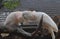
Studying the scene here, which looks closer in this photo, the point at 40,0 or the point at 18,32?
the point at 18,32

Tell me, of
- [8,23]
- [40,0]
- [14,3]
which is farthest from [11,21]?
[40,0]

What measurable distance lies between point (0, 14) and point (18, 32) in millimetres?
2336

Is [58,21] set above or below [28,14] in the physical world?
below

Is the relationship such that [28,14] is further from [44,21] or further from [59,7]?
[59,7]

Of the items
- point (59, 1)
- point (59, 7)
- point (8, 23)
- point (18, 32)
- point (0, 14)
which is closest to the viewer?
point (18, 32)

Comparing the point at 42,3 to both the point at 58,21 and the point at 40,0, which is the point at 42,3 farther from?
the point at 58,21

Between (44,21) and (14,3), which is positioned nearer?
(44,21)

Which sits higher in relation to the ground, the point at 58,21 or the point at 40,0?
the point at 40,0

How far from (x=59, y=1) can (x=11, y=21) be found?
2.99 m

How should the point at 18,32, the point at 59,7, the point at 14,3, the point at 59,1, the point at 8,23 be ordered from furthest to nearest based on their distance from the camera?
the point at 59,1, the point at 59,7, the point at 14,3, the point at 8,23, the point at 18,32

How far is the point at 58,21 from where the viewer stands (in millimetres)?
3258

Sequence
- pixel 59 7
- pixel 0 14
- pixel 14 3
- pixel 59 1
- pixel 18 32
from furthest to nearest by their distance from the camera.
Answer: pixel 59 1, pixel 59 7, pixel 0 14, pixel 14 3, pixel 18 32

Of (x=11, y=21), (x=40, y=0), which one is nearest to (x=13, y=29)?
(x=11, y=21)

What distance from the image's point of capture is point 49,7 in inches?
187
